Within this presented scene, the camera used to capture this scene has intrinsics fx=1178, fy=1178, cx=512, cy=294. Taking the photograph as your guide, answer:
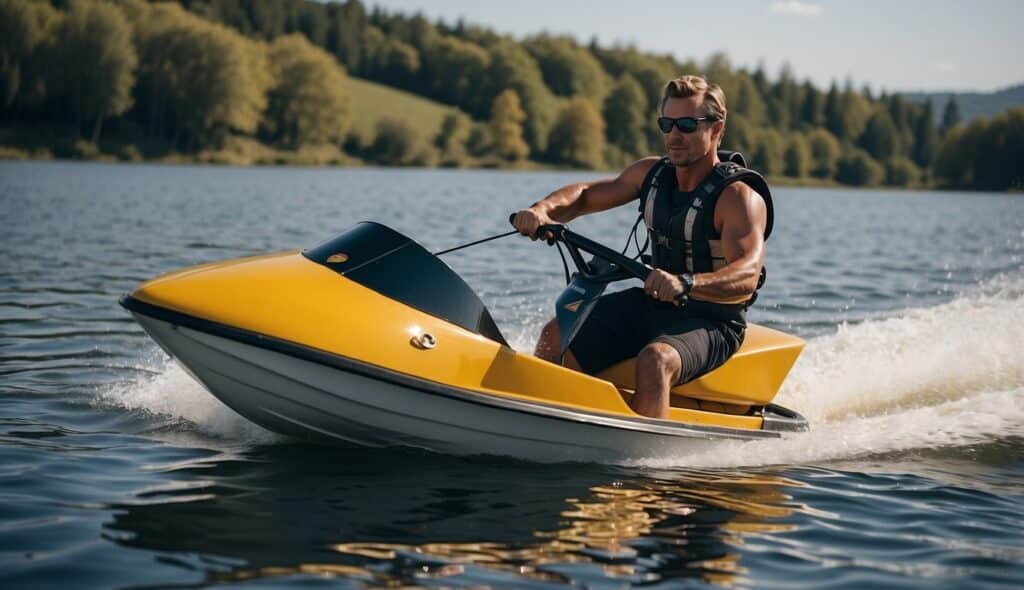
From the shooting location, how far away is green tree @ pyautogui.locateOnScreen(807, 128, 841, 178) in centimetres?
13550

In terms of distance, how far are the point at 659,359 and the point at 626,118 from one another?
119102 mm

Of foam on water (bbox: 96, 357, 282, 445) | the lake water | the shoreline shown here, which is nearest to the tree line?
the shoreline

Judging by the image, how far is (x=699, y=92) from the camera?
6.07 meters

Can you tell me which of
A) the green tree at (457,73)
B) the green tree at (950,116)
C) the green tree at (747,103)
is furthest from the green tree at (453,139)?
the green tree at (950,116)

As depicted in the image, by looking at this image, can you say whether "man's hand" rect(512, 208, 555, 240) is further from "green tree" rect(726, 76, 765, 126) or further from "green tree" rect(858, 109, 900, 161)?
"green tree" rect(858, 109, 900, 161)

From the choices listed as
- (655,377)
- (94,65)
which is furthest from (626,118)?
(655,377)

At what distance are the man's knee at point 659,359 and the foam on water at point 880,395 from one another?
617 mm

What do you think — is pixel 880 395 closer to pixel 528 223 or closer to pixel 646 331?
pixel 646 331

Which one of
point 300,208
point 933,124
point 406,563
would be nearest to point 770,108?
point 933,124

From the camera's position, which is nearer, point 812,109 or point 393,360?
point 393,360

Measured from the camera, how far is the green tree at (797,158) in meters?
130

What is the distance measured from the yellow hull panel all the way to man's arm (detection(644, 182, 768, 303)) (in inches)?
28.5

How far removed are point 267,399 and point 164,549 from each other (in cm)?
120

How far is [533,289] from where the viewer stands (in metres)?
14.6
